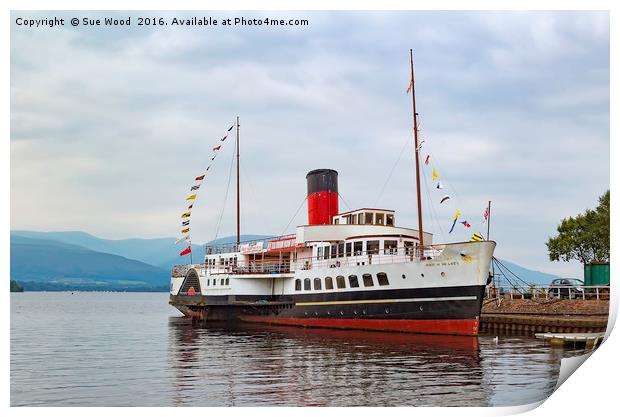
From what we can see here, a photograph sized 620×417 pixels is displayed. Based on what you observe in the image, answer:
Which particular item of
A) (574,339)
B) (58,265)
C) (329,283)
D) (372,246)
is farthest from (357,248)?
(58,265)

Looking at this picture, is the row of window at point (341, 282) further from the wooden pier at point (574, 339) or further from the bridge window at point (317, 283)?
the wooden pier at point (574, 339)

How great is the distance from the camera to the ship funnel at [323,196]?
114 feet

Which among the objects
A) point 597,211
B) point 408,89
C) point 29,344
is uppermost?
point 408,89

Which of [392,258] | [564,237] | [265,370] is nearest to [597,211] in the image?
[564,237]

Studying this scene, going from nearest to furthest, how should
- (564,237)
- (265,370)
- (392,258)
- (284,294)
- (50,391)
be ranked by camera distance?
1. (50,391)
2. (265,370)
3. (392,258)
4. (284,294)
5. (564,237)

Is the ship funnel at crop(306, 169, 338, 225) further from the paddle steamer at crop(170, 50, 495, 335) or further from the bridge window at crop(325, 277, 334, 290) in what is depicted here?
the bridge window at crop(325, 277, 334, 290)

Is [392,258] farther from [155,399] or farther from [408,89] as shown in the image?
[155,399]

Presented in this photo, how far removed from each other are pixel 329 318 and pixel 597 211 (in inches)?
879

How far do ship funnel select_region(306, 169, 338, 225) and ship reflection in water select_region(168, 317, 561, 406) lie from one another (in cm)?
877

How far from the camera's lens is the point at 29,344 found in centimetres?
2783

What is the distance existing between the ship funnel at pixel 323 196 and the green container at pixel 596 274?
43.5ft

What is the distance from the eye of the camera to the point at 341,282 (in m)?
29.6

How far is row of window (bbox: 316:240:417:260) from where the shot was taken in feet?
93.8

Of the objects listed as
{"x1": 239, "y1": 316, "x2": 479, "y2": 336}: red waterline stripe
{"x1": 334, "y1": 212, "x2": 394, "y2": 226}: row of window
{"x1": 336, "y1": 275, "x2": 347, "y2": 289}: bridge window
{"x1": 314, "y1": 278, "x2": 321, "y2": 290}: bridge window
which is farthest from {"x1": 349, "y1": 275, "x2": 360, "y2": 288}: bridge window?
{"x1": 334, "y1": 212, "x2": 394, "y2": 226}: row of window
